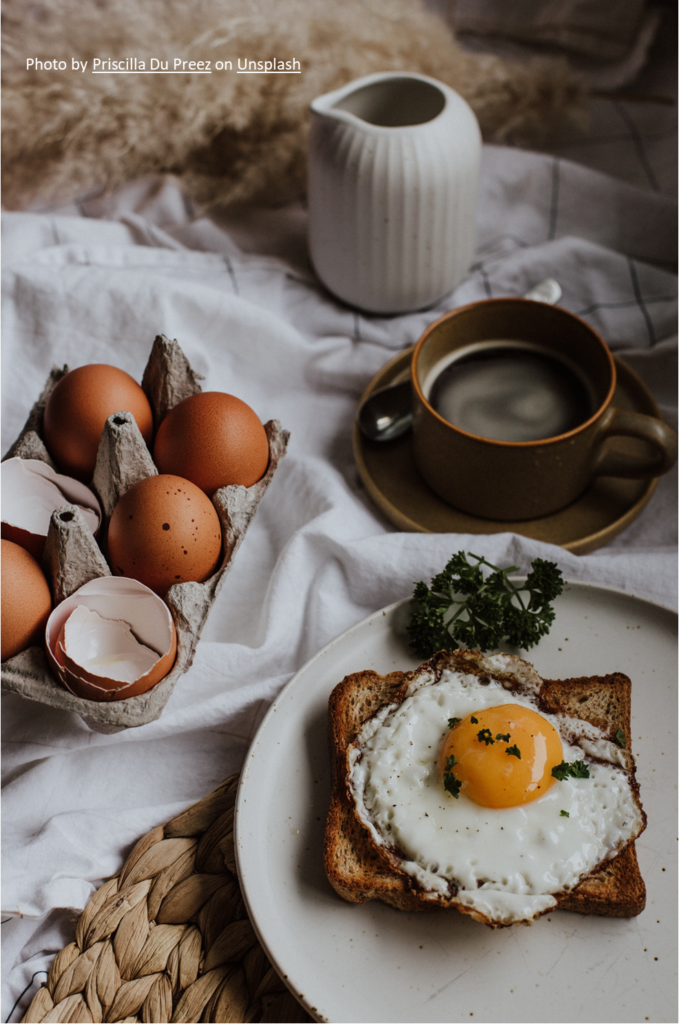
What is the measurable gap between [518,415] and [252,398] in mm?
568

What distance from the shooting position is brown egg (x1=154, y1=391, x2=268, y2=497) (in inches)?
51.9

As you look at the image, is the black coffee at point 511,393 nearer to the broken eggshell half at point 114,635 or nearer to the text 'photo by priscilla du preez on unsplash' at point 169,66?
the broken eggshell half at point 114,635

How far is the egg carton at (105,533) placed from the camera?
114 centimetres

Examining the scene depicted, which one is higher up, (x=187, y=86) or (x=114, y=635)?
(x=187, y=86)

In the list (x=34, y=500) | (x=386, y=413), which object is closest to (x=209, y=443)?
(x=34, y=500)

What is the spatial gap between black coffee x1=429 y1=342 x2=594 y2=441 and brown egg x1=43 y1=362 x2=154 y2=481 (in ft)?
1.83

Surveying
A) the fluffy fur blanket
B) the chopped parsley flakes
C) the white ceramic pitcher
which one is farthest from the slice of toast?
the fluffy fur blanket

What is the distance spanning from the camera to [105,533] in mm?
1343

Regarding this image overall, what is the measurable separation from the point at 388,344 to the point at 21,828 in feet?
3.87

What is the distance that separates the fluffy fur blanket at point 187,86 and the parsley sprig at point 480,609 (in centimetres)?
120

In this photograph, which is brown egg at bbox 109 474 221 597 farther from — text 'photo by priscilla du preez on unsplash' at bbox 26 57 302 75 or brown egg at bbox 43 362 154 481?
text 'photo by priscilla du preez on unsplash' at bbox 26 57 302 75

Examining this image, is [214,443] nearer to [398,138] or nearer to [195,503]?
[195,503]

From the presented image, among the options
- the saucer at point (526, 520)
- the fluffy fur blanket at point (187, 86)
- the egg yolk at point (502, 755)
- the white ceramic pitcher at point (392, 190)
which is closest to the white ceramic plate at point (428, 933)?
the egg yolk at point (502, 755)

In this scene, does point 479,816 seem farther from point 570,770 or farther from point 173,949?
point 173,949
